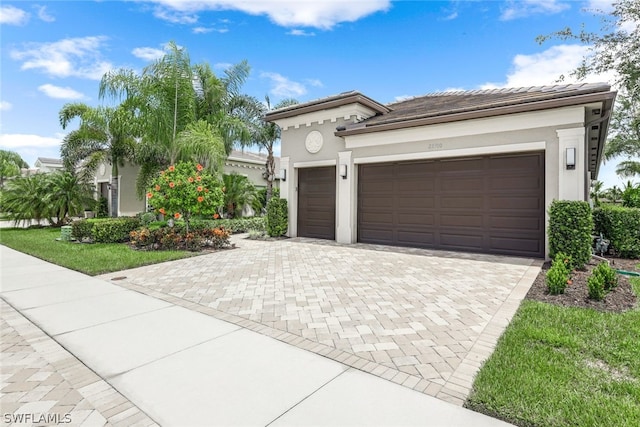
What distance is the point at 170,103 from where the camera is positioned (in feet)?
44.1

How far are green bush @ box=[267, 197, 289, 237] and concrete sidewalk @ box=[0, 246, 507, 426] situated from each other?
816 centimetres

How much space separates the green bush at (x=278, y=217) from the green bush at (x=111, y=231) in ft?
16.9

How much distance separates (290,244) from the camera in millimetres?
11109

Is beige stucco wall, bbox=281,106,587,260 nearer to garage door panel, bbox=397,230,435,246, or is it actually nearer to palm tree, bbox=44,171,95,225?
garage door panel, bbox=397,230,435,246

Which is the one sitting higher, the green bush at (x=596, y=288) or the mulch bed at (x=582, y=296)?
the green bush at (x=596, y=288)

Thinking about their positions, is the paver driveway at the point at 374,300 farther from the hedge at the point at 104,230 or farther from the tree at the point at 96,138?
the tree at the point at 96,138

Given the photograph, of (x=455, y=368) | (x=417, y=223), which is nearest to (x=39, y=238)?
(x=417, y=223)

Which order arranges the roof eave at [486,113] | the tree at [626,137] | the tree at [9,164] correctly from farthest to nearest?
the tree at [9,164] → the tree at [626,137] → the roof eave at [486,113]

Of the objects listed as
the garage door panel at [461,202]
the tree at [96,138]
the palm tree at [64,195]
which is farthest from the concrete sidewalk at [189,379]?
the palm tree at [64,195]

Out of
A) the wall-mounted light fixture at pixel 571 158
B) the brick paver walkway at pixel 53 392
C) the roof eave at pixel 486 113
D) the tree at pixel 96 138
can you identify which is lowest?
the brick paver walkway at pixel 53 392

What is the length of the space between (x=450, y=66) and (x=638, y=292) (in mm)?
12393

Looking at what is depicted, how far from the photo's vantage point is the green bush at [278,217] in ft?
A: 41.6

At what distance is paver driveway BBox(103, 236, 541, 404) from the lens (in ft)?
10.6

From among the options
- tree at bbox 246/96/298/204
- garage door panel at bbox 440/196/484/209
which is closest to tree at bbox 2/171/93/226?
tree at bbox 246/96/298/204
